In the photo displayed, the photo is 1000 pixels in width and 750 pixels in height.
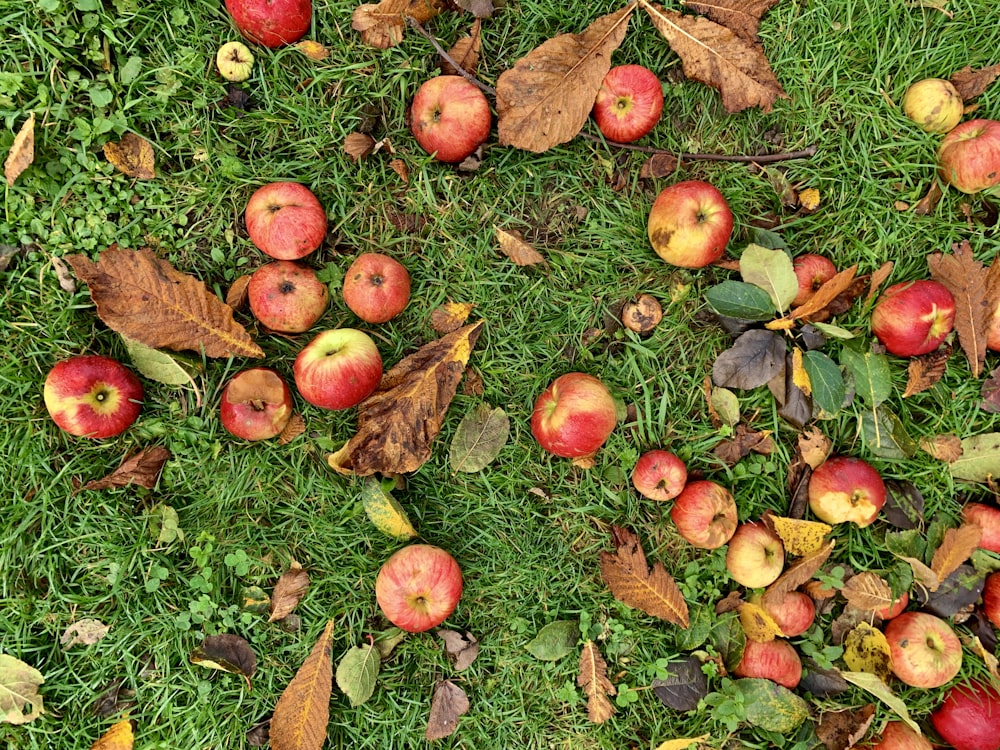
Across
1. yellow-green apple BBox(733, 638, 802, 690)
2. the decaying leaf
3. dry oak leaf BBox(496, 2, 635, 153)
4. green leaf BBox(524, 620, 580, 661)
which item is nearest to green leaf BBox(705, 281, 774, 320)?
dry oak leaf BBox(496, 2, 635, 153)

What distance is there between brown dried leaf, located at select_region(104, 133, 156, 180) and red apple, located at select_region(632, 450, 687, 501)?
2609 millimetres

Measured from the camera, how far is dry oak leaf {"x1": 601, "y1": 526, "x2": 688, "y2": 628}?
9.21 ft

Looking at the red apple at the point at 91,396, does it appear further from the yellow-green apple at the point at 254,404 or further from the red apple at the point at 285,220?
the red apple at the point at 285,220

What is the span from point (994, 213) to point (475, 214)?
8.10ft

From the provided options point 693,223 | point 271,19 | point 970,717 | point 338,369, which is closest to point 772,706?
point 970,717

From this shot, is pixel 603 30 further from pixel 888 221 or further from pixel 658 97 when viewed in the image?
pixel 888 221

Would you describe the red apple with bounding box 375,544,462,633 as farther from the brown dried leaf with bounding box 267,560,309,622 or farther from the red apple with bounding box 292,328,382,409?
the red apple with bounding box 292,328,382,409

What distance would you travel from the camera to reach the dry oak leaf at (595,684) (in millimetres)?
2838

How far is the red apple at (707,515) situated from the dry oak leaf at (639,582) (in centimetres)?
23

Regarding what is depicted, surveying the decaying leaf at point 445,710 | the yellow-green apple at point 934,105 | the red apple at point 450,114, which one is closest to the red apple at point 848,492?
the yellow-green apple at point 934,105

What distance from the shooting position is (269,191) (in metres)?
2.70

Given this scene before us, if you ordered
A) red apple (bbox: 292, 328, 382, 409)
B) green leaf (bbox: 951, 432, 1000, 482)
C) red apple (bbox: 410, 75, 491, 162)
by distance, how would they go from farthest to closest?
green leaf (bbox: 951, 432, 1000, 482)
red apple (bbox: 410, 75, 491, 162)
red apple (bbox: 292, 328, 382, 409)

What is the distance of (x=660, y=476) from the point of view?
9.06 feet

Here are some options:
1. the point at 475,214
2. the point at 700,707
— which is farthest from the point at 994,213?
the point at 700,707
